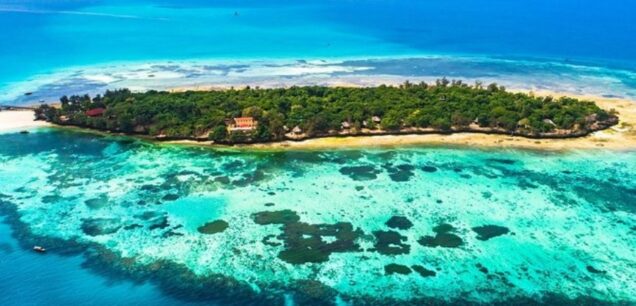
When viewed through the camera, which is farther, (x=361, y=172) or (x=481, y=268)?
(x=361, y=172)

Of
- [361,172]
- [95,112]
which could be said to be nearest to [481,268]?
[361,172]

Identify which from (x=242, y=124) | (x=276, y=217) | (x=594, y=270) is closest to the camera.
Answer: (x=594, y=270)

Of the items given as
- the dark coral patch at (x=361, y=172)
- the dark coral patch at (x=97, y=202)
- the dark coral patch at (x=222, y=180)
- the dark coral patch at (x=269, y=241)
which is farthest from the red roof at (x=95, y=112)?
the dark coral patch at (x=269, y=241)

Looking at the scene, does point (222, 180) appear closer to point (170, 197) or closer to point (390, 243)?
point (170, 197)

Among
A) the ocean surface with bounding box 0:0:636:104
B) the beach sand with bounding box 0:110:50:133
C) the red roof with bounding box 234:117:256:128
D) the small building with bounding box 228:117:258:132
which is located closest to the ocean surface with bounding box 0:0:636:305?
the ocean surface with bounding box 0:0:636:104

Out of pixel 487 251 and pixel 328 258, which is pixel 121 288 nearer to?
pixel 328 258

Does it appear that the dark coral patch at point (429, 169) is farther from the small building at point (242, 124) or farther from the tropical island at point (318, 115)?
the small building at point (242, 124)

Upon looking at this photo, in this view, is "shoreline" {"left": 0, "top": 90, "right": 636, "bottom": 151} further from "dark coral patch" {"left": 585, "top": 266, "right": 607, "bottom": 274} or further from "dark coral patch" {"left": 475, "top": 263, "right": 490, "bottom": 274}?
"dark coral patch" {"left": 475, "top": 263, "right": 490, "bottom": 274}
